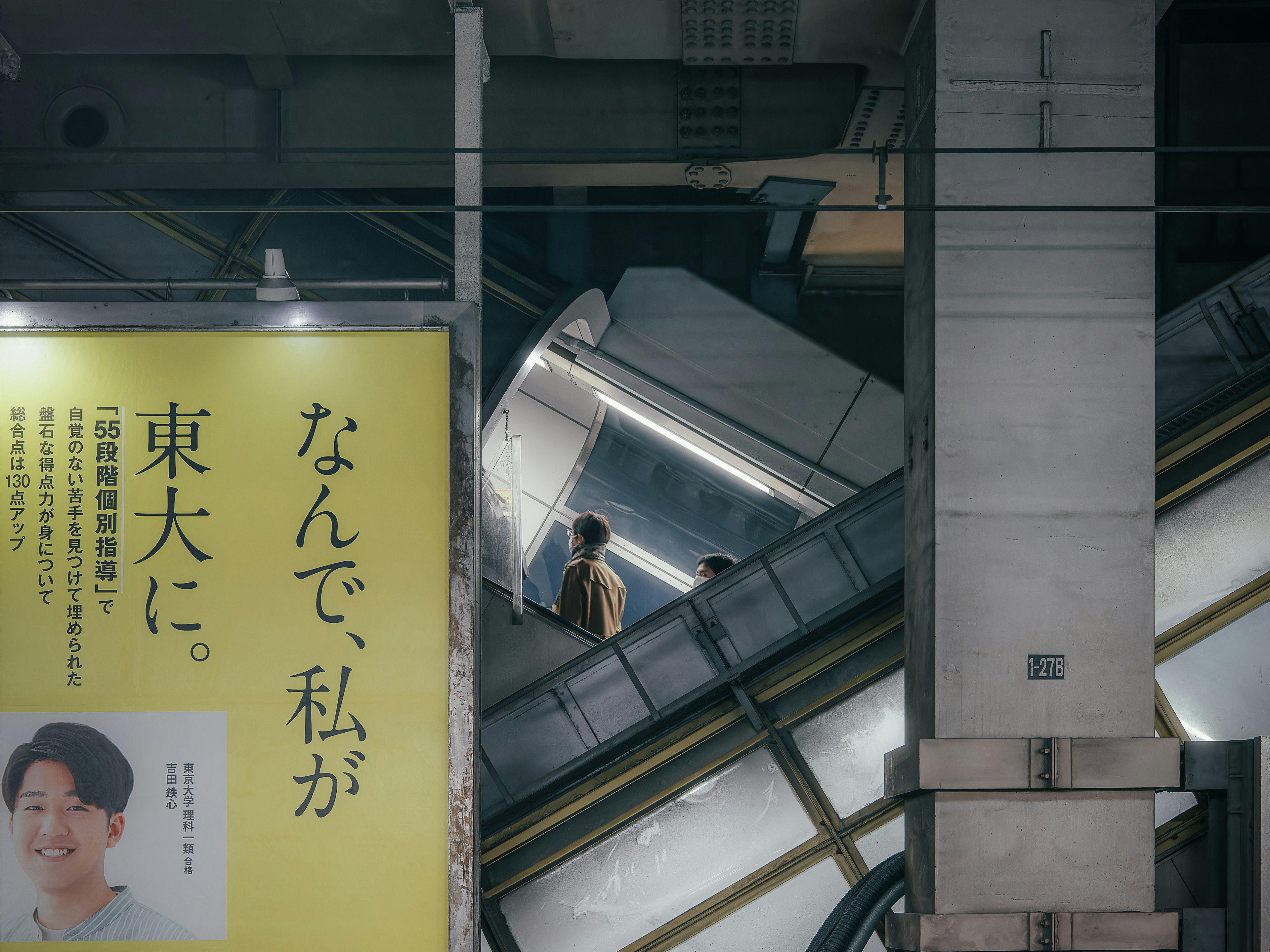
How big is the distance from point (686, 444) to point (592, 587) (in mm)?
2138

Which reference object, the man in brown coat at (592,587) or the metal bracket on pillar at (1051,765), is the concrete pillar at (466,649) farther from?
the man in brown coat at (592,587)

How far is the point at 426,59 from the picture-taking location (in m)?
6.72

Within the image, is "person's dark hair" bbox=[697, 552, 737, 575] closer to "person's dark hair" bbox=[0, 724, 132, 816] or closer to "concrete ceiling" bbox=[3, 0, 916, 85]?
"concrete ceiling" bbox=[3, 0, 916, 85]

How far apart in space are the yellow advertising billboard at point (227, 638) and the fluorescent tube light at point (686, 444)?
5.05 m

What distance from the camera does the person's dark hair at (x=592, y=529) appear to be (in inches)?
339

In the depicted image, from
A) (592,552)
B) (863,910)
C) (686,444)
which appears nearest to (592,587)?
(592,552)

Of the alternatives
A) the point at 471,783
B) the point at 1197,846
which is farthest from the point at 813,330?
the point at 471,783

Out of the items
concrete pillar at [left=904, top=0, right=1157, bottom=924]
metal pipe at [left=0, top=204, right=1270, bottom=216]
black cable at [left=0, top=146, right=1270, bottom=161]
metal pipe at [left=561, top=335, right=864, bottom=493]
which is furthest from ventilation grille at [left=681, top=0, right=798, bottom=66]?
metal pipe at [left=561, top=335, right=864, bottom=493]

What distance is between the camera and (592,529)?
28.2ft

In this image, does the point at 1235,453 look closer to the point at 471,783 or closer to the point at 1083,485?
the point at 1083,485

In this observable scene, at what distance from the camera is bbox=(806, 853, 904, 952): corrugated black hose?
5.29 m

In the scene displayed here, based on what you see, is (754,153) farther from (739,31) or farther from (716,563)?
(716,563)

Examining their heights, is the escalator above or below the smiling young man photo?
above

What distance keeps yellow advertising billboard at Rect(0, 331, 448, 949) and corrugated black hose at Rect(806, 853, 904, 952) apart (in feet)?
7.17
